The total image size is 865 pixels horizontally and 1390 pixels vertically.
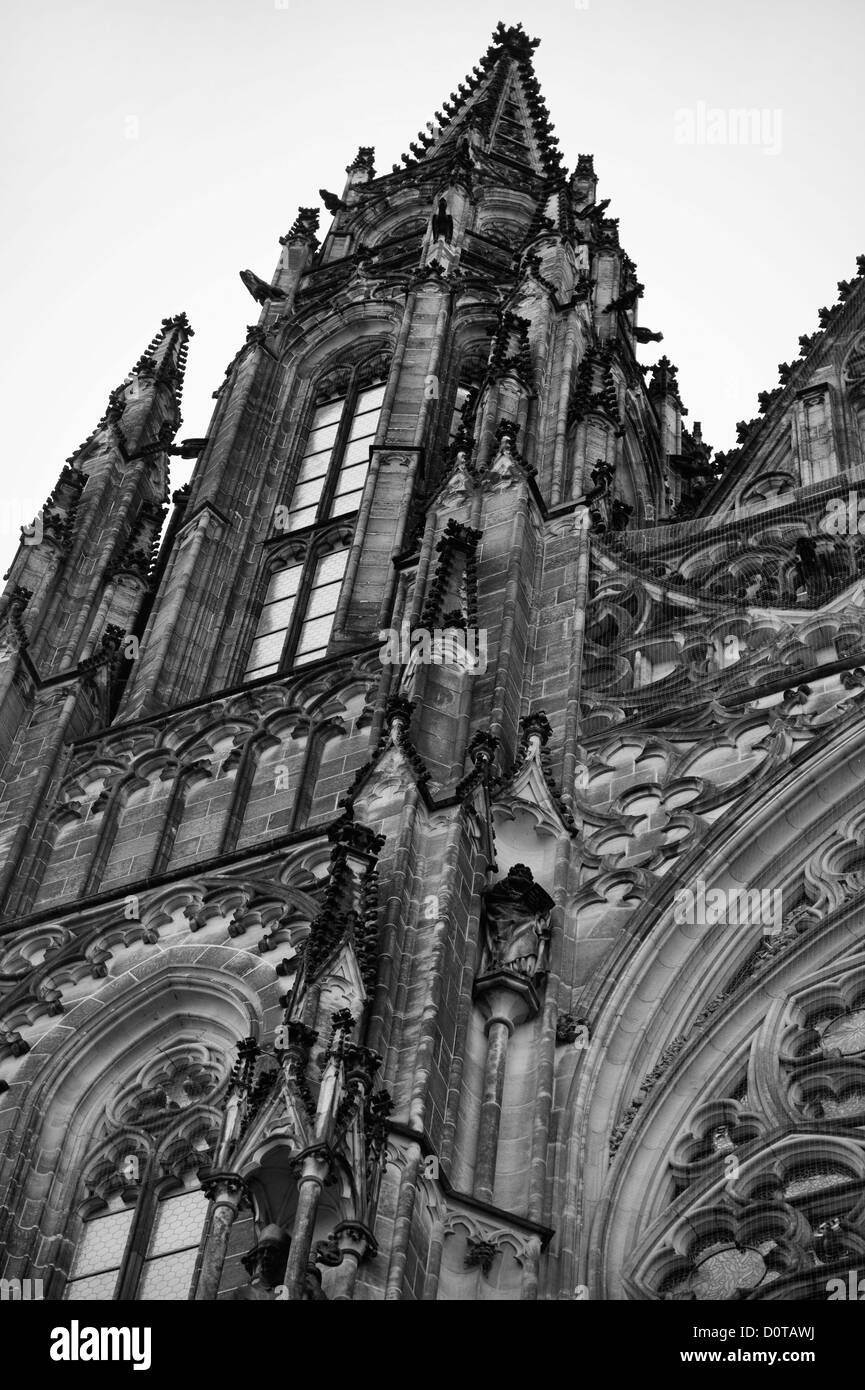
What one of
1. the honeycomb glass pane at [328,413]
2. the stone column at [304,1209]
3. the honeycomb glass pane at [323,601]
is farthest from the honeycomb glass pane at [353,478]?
the stone column at [304,1209]

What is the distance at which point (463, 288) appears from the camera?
33812 mm

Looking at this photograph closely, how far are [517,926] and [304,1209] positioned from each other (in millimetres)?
4402

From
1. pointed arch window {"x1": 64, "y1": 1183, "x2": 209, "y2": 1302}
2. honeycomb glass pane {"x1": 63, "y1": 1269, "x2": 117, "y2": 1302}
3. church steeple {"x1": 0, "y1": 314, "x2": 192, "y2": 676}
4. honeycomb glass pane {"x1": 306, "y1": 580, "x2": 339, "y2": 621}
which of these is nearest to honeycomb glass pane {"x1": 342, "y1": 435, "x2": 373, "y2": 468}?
church steeple {"x1": 0, "y1": 314, "x2": 192, "y2": 676}

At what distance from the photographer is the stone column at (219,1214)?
16.0 metres

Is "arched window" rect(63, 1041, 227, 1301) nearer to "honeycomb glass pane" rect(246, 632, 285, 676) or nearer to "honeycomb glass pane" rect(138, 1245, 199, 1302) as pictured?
"honeycomb glass pane" rect(138, 1245, 199, 1302)

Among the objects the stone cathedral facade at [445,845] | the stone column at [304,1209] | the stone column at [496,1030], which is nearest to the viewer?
the stone column at [304,1209]

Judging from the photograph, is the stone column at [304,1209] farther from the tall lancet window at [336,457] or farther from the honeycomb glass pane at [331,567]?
the tall lancet window at [336,457]

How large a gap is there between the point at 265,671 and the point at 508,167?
14841mm

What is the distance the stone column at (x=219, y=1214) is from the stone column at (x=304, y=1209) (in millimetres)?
534

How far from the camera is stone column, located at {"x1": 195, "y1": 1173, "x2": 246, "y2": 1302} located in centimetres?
1605

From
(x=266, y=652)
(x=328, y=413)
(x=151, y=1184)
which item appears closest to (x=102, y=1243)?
(x=151, y=1184)

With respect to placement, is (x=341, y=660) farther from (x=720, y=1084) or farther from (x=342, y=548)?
(x=720, y=1084)

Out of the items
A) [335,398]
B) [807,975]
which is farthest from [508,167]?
[807,975]

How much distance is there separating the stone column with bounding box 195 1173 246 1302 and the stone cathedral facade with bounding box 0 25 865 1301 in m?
0.03
